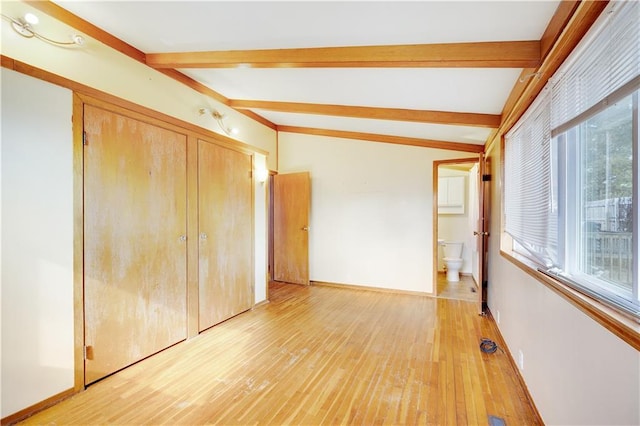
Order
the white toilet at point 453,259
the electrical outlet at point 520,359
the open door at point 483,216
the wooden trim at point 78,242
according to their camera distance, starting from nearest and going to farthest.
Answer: the wooden trim at point 78,242 < the electrical outlet at point 520,359 < the open door at point 483,216 < the white toilet at point 453,259

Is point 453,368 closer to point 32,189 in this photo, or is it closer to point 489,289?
point 489,289

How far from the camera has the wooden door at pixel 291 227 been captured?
192 inches

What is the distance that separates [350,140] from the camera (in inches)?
187

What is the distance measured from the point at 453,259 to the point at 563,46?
4333mm

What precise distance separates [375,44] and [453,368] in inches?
96.9

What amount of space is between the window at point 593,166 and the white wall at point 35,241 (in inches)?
112

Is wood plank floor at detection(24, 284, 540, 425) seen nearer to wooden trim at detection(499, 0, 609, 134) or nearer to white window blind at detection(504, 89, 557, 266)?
white window blind at detection(504, 89, 557, 266)

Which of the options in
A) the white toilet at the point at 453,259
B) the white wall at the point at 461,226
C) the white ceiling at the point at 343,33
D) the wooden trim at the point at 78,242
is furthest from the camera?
the white wall at the point at 461,226

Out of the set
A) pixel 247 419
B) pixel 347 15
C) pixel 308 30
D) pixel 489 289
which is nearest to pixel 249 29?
pixel 308 30

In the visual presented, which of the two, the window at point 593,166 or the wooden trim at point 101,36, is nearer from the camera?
the window at point 593,166

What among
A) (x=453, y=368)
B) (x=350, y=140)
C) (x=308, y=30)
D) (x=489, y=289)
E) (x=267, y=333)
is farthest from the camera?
(x=350, y=140)

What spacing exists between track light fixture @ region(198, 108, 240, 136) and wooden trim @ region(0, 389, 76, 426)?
256 centimetres

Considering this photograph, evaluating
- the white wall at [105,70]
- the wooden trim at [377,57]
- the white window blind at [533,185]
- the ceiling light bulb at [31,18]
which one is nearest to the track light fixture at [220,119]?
the white wall at [105,70]

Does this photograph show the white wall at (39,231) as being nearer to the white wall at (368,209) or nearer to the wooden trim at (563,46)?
the wooden trim at (563,46)
